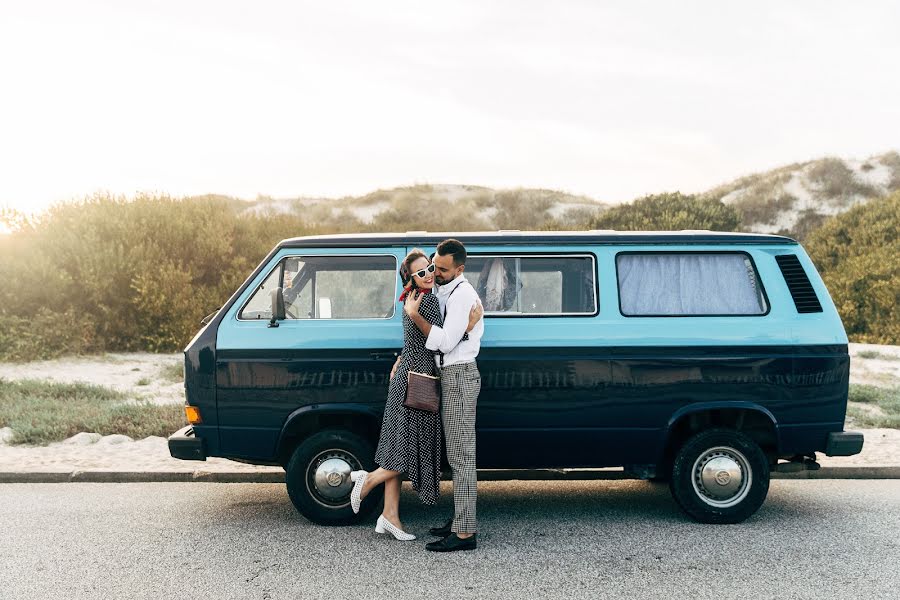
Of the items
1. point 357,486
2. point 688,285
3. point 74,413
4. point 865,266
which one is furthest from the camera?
point 865,266

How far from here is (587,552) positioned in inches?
224

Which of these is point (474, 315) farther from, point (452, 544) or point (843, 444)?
point (843, 444)

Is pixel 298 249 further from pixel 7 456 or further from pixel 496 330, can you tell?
pixel 7 456

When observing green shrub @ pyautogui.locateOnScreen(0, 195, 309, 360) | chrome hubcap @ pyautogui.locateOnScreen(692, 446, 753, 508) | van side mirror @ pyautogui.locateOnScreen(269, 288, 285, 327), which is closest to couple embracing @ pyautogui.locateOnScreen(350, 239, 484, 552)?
van side mirror @ pyautogui.locateOnScreen(269, 288, 285, 327)

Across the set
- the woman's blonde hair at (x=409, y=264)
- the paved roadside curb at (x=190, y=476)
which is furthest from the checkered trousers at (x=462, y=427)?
the paved roadside curb at (x=190, y=476)

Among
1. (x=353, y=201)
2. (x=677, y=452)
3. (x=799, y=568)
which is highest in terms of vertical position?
(x=353, y=201)

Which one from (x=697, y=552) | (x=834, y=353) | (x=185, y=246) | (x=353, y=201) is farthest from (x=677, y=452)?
(x=353, y=201)

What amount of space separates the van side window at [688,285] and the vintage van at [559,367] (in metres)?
0.02

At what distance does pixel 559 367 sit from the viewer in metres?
6.18

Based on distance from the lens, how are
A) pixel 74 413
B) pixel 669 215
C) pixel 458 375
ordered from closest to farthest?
1. pixel 458 375
2. pixel 74 413
3. pixel 669 215

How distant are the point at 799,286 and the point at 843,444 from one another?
3.91ft

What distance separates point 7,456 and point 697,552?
7020 millimetres

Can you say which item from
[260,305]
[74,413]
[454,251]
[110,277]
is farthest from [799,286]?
[110,277]

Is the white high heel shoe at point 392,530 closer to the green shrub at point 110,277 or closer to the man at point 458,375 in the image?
the man at point 458,375
